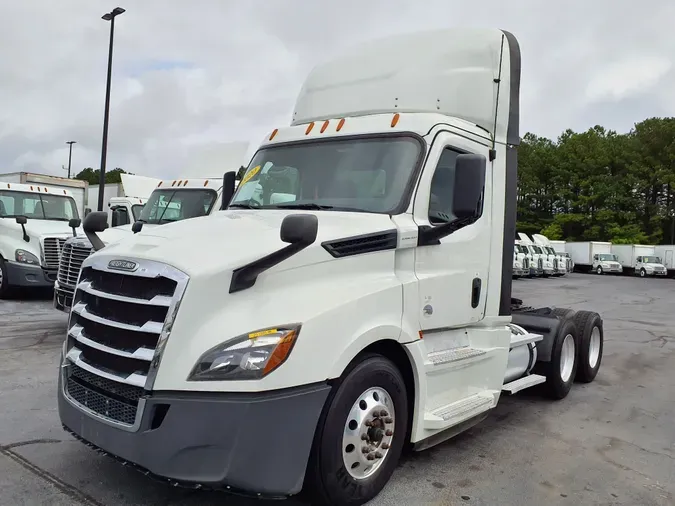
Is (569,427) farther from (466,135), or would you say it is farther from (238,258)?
(238,258)

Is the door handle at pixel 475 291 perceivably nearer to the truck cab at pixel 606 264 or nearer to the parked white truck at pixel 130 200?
the parked white truck at pixel 130 200

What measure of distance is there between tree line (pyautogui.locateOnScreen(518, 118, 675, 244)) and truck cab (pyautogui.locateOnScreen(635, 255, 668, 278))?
10400 mm

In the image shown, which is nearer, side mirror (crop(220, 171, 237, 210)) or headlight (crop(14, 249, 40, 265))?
side mirror (crop(220, 171, 237, 210))

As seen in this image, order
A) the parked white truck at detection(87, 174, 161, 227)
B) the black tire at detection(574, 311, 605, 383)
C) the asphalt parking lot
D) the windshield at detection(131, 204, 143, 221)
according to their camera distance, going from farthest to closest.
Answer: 1. the windshield at detection(131, 204, 143, 221)
2. the parked white truck at detection(87, 174, 161, 227)
3. the black tire at detection(574, 311, 605, 383)
4. the asphalt parking lot

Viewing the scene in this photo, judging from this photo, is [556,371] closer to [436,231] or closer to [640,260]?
[436,231]

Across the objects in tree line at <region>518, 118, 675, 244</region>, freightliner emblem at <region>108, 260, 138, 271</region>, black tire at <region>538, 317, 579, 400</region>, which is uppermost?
tree line at <region>518, 118, 675, 244</region>

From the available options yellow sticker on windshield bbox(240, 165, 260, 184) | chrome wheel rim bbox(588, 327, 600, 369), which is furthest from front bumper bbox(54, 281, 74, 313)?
chrome wheel rim bbox(588, 327, 600, 369)

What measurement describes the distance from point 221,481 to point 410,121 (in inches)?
110

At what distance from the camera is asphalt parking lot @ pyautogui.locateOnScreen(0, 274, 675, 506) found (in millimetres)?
3836

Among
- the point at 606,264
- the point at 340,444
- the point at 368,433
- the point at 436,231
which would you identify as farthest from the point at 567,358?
the point at 606,264

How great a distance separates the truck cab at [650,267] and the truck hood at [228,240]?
155 feet

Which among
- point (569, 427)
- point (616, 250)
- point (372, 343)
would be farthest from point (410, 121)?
point (616, 250)

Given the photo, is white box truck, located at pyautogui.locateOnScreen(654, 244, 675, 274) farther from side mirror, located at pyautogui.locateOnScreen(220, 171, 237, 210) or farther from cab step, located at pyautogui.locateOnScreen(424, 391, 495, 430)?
side mirror, located at pyautogui.locateOnScreen(220, 171, 237, 210)

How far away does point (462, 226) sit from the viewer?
14.6 ft
